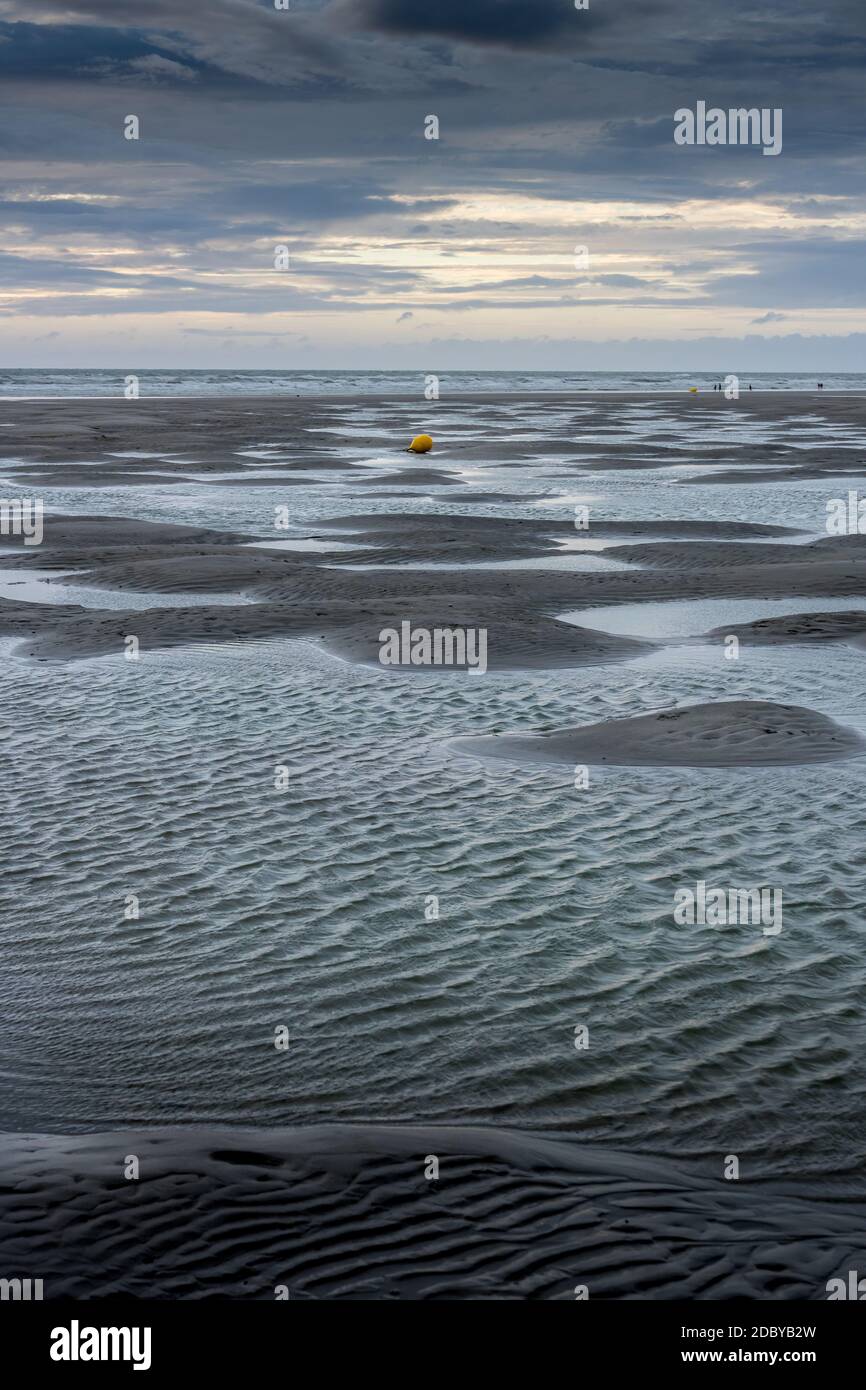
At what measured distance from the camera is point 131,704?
52.2 feet

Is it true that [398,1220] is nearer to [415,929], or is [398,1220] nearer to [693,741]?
[415,929]

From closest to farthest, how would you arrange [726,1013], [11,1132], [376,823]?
[11,1132], [726,1013], [376,823]

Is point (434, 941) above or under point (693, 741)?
under

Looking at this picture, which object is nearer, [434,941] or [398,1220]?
[398,1220]

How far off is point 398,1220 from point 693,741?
8.45 m

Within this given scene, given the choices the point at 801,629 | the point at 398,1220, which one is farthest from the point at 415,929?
the point at 801,629

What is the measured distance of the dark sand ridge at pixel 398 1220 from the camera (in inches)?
230

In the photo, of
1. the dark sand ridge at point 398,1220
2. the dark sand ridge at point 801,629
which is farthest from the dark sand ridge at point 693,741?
the dark sand ridge at point 398,1220

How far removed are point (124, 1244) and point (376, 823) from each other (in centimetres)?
572

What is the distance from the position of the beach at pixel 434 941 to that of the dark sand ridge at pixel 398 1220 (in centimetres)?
2

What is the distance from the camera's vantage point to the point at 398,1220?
628 centimetres

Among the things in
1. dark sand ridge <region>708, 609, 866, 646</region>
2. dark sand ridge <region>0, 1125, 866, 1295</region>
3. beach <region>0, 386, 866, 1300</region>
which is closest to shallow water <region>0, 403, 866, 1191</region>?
beach <region>0, 386, 866, 1300</region>
